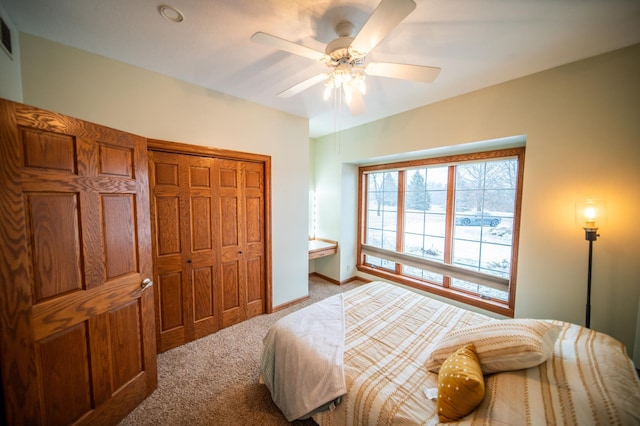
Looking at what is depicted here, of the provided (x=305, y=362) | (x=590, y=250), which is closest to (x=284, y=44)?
(x=305, y=362)

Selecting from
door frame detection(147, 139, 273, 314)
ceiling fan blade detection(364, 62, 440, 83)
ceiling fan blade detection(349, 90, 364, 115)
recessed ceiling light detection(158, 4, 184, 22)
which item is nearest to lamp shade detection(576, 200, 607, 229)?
ceiling fan blade detection(364, 62, 440, 83)

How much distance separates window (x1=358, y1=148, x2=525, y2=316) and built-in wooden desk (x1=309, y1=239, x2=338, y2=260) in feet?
2.19

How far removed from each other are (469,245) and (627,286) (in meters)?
1.25


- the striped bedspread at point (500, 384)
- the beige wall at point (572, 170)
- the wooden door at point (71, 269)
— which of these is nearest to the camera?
the striped bedspread at point (500, 384)

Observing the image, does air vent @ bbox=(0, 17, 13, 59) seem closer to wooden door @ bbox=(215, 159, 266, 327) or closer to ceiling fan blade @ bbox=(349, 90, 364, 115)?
wooden door @ bbox=(215, 159, 266, 327)

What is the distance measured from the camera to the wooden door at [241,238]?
2547 millimetres

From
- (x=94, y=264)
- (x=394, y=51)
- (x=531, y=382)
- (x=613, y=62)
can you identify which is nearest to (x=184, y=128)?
(x=94, y=264)

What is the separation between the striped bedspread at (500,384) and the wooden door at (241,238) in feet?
5.14

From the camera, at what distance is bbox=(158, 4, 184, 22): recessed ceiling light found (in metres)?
1.34

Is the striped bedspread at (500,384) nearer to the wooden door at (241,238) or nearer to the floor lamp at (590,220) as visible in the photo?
the floor lamp at (590,220)

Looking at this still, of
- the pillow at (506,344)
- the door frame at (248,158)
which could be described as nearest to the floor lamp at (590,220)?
the pillow at (506,344)

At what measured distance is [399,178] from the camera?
11.6 feet

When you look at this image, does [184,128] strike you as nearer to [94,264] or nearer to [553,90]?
[94,264]

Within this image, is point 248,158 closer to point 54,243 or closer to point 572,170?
point 54,243
